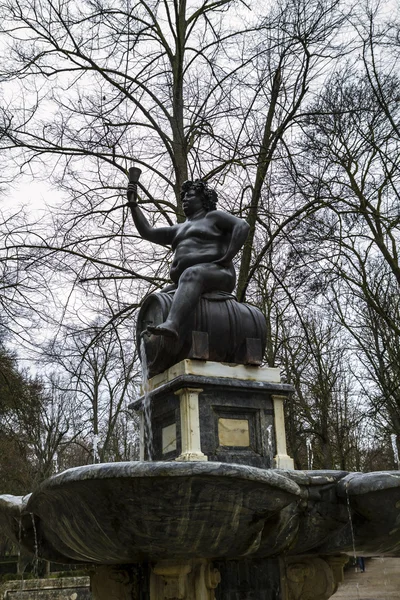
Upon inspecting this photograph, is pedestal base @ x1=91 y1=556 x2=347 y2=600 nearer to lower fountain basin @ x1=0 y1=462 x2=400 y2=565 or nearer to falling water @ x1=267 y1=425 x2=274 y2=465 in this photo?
lower fountain basin @ x1=0 y1=462 x2=400 y2=565

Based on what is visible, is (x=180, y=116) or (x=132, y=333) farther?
(x=132, y=333)

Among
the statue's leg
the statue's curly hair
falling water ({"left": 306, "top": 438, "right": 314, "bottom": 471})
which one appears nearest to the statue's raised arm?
the statue's curly hair

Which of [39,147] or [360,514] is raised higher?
[39,147]

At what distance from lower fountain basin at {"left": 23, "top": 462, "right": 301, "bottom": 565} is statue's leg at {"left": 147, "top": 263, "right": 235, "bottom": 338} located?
200 cm

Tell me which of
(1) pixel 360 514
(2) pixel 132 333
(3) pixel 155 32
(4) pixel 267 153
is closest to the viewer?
(1) pixel 360 514

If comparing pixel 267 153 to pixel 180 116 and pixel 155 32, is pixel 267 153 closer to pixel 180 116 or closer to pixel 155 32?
pixel 180 116

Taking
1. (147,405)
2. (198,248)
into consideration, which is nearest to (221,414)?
(147,405)

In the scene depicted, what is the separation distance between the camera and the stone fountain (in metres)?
3.21

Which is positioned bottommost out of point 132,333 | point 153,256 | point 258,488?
point 258,488

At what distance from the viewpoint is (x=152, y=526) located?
3.28 metres

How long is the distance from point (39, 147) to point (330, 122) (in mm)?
4953

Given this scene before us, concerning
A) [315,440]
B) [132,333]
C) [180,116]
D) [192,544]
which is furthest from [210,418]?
[315,440]

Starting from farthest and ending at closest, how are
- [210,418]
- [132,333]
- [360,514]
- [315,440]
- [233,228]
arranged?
[315,440] → [132,333] → [233,228] → [210,418] → [360,514]

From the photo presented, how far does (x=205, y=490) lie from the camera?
3.15 metres
